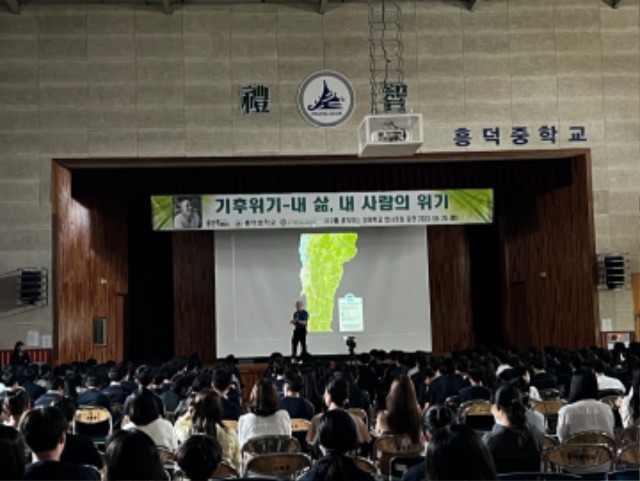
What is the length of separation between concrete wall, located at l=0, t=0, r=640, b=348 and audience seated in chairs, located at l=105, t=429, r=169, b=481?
436 inches

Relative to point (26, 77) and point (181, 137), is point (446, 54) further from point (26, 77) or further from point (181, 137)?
point (26, 77)

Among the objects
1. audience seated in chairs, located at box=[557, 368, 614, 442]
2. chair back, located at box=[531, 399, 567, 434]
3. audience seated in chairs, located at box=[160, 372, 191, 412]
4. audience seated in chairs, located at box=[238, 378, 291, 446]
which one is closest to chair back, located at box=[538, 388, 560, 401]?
chair back, located at box=[531, 399, 567, 434]

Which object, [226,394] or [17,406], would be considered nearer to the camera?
[17,406]

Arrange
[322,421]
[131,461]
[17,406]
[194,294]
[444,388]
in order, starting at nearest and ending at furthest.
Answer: [131,461] < [322,421] < [17,406] < [444,388] < [194,294]

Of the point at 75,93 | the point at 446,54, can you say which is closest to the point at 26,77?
the point at 75,93

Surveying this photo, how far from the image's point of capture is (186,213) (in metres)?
13.8

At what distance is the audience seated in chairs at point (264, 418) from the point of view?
5.76m

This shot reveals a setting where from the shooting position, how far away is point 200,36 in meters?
14.0

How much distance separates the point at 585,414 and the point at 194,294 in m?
13.2

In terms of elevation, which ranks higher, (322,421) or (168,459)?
(322,421)

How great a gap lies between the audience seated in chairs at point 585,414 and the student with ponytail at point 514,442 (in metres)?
1.21

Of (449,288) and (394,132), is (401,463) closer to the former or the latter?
(394,132)

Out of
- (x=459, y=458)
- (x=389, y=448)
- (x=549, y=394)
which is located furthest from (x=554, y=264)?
(x=459, y=458)

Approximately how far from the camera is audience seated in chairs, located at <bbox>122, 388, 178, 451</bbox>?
200 inches
